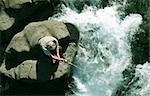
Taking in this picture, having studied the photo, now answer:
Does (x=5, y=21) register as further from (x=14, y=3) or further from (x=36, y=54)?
(x=36, y=54)

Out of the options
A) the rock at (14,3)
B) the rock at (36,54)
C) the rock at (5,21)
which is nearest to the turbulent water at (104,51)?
the rock at (36,54)

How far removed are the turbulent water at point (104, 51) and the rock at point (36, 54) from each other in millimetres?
642

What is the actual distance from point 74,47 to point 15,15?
2.06 metres

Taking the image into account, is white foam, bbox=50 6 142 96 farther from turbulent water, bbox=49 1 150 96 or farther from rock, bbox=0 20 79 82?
rock, bbox=0 20 79 82

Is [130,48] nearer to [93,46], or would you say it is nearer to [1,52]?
[93,46]

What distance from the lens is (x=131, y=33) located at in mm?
15430

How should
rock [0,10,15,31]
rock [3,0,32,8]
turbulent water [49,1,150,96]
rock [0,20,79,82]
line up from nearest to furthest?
rock [0,20,79,82]
turbulent water [49,1,150,96]
rock [3,0,32,8]
rock [0,10,15,31]

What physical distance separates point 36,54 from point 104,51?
2.07 metres

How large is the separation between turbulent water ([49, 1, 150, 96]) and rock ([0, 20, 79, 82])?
0.64m

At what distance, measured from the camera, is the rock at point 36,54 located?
563 inches

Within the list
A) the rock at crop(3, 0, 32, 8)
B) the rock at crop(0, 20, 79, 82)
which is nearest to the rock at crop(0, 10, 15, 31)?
the rock at crop(3, 0, 32, 8)

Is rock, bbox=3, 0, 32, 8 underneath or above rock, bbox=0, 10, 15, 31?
above

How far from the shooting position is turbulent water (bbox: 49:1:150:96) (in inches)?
582

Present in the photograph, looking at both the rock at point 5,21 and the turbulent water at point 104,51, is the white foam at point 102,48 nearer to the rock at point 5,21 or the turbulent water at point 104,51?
the turbulent water at point 104,51
